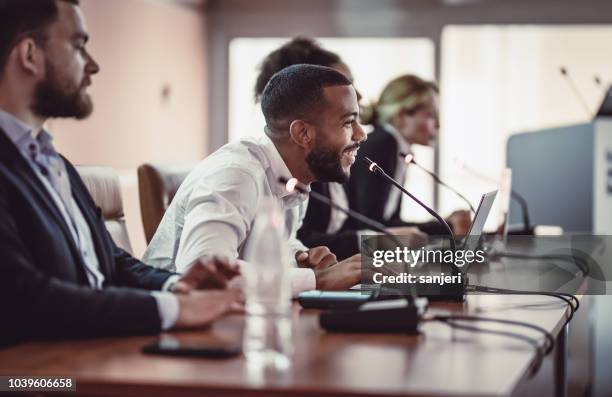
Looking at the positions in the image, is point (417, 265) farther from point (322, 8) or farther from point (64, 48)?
point (322, 8)

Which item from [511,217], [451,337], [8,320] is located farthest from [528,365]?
[511,217]

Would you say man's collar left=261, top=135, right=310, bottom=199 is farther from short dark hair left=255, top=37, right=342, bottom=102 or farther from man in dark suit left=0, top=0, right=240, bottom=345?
short dark hair left=255, top=37, right=342, bottom=102

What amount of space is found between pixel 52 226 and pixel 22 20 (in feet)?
1.26

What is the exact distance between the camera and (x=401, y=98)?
15.9ft

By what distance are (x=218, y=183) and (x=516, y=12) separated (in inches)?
220

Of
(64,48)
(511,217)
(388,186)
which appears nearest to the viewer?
(64,48)

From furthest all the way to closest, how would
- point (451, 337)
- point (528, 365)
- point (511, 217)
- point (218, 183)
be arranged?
point (511, 217)
point (218, 183)
point (451, 337)
point (528, 365)

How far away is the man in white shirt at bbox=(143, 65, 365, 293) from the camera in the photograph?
2180mm

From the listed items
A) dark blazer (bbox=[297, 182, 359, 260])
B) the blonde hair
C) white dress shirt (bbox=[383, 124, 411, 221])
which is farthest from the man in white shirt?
the blonde hair

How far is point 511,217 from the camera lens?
5.05 metres

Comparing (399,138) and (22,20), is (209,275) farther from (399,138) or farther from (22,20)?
(399,138)

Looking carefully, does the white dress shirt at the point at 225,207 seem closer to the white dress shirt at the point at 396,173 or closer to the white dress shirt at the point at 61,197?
the white dress shirt at the point at 61,197

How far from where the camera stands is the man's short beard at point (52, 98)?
5.68ft

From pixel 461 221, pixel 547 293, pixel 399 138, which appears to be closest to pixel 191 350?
pixel 547 293
